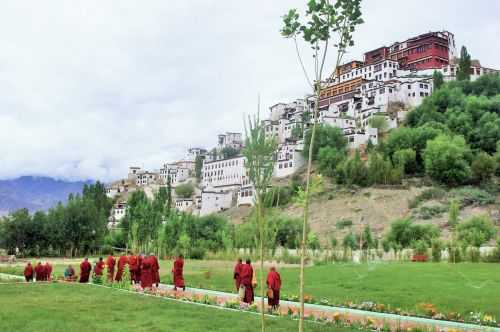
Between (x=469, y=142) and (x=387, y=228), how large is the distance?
27330 millimetres

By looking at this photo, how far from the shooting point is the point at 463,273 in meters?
22.4

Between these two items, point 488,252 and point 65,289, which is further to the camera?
point 488,252

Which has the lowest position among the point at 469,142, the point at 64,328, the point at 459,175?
the point at 64,328

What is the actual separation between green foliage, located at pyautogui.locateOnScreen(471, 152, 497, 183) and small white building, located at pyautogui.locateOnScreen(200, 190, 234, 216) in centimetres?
3839

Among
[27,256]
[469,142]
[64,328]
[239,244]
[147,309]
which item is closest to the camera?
[64,328]

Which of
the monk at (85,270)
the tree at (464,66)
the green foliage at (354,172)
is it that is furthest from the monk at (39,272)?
the tree at (464,66)

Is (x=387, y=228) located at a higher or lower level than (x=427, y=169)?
lower

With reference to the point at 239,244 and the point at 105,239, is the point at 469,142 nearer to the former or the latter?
the point at 239,244

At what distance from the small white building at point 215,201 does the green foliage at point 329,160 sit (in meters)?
17.9

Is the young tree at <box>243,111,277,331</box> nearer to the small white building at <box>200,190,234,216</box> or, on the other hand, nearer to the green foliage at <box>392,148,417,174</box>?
the green foliage at <box>392,148,417,174</box>

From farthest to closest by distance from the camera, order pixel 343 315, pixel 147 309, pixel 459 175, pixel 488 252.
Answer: pixel 459 175 < pixel 488 252 < pixel 147 309 < pixel 343 315

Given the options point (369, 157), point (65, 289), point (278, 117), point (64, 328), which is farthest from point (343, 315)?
point (278, 117)

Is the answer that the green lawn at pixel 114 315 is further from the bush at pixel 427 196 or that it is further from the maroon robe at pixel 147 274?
the bush at pixel 427 196

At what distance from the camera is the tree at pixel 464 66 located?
87.2m
